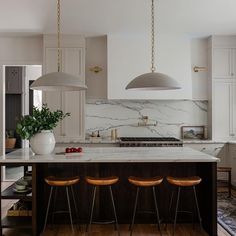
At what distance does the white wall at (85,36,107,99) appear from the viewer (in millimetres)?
6402

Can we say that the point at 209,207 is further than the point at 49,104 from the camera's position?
No

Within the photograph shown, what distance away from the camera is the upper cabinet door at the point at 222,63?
623 cm

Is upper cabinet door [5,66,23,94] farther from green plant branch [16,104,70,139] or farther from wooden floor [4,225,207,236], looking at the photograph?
wooden floor [4,225,207,236]

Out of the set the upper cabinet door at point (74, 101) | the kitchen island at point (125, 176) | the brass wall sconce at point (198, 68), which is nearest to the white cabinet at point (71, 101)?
the upper cabinet door at point (74, 101)

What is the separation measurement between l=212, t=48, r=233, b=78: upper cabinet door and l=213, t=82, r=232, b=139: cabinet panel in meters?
0.19

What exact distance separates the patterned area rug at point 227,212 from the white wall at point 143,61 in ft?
6.60

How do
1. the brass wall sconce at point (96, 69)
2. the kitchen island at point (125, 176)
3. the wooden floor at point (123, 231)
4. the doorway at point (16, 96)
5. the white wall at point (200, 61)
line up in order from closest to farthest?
the wooden floor at point (123, 231) → the kitchen island at point (125, 176) → the brass wall sconce at point (96, 69) → the white wall at point (200, 61) → the doorway at point (16, 96)

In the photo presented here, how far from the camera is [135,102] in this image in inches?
255

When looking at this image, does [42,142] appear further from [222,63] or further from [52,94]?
[222,63]

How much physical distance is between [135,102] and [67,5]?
2551mm

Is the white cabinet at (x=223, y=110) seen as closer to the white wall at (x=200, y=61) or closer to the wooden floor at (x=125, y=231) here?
the white wall at (x=200, y=61)

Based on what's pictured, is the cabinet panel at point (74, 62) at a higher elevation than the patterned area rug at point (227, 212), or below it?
higher

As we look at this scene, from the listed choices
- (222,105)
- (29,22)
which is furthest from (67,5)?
(222,105)

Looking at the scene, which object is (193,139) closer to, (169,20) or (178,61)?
(178,61)
